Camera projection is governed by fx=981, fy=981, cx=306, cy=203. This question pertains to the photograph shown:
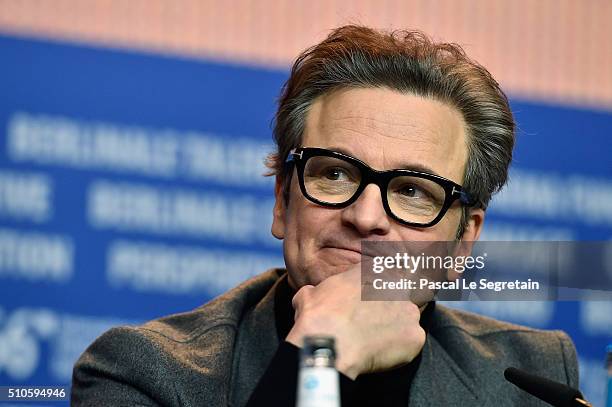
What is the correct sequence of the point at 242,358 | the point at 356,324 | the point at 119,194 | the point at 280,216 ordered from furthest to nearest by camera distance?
the point at 119,194
the point at 280,216
the point at 242,358
the point at 356,324

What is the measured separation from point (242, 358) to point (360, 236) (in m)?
0.44

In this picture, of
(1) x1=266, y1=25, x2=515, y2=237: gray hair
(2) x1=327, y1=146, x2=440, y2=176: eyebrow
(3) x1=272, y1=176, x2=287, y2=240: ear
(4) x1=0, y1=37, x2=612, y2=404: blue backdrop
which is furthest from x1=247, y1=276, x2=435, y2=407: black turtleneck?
(4) x1=0, y1=37, x2=612, y2=404: blue backdrop

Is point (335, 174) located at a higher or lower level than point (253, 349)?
higher

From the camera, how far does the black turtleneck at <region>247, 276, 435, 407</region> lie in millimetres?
1753

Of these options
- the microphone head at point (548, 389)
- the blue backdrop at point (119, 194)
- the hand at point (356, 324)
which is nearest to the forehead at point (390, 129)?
the hand at point (356, 324)

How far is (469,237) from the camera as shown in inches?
97.7

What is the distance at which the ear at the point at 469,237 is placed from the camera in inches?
95.3

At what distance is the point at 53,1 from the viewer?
3.12 metres

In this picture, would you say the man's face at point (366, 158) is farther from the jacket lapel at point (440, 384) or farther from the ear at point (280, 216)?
the jacket lapel at point (440, 384)

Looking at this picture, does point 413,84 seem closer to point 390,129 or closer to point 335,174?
point 390,129

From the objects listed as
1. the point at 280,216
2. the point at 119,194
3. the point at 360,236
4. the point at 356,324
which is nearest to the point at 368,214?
the point at 360,236

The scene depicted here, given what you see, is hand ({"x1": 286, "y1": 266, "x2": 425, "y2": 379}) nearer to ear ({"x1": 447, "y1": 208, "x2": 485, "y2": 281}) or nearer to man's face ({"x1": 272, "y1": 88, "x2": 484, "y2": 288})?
man's face ({"x1": 272, "y1": 88, "x2": 484, "y2": 288})

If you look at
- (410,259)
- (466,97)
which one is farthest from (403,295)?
(466,97)

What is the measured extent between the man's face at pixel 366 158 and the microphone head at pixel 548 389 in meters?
0.43
